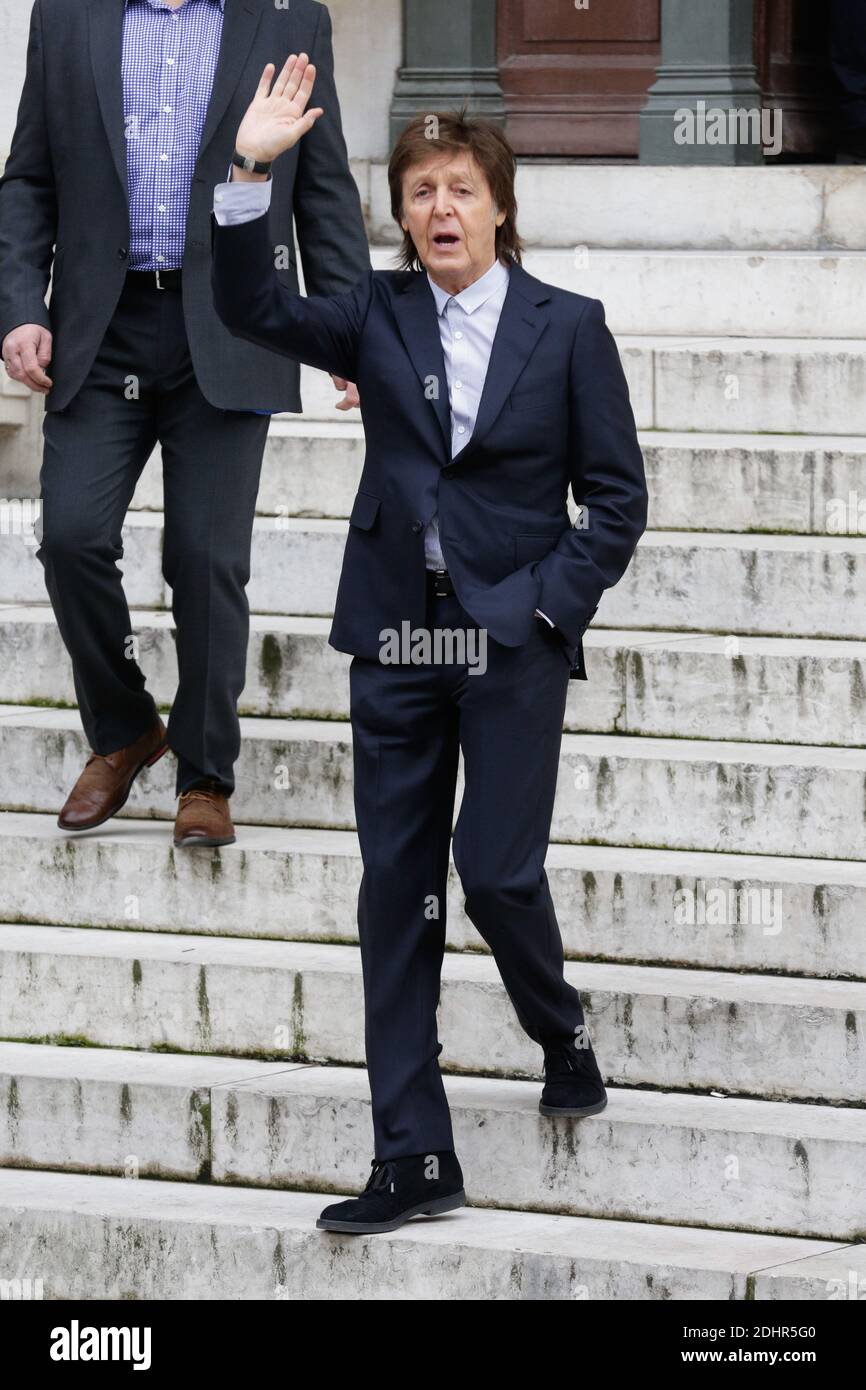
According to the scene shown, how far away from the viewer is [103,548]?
5.44 meters

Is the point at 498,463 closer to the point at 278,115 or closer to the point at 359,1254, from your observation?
the point at 278,115

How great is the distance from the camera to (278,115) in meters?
4.19

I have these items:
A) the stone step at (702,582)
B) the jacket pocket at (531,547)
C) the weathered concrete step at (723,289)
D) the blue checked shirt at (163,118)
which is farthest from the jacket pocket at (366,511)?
the weathered concrete step at (723,289)

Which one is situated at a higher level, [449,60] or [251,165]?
[449,60]

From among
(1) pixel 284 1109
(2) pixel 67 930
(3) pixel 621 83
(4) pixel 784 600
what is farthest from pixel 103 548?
(3) pixel 621 83

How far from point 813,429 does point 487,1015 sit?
2560mm

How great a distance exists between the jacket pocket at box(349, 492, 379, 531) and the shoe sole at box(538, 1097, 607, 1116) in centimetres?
116

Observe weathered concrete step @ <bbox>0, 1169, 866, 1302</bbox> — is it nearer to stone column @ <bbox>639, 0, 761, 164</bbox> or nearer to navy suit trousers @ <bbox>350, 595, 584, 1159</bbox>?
navy suit trousers @ <bbox>350, 595, 584, 1159</bbox>

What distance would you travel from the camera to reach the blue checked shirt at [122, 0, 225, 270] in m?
5.39

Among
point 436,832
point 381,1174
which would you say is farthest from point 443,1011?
point 436,832

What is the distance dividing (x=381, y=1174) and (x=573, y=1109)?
17.1 inches

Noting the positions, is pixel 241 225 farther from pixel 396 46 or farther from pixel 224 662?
pixel 396 46

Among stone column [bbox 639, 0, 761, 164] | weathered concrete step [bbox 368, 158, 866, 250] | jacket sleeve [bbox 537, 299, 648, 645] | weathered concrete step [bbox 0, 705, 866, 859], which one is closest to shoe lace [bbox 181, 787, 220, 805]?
weathered concrete step [bbox 0, 705, 866, 859]

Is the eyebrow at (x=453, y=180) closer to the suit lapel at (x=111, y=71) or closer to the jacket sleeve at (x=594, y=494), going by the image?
the jacket sleeve at (x=594, y=494)
